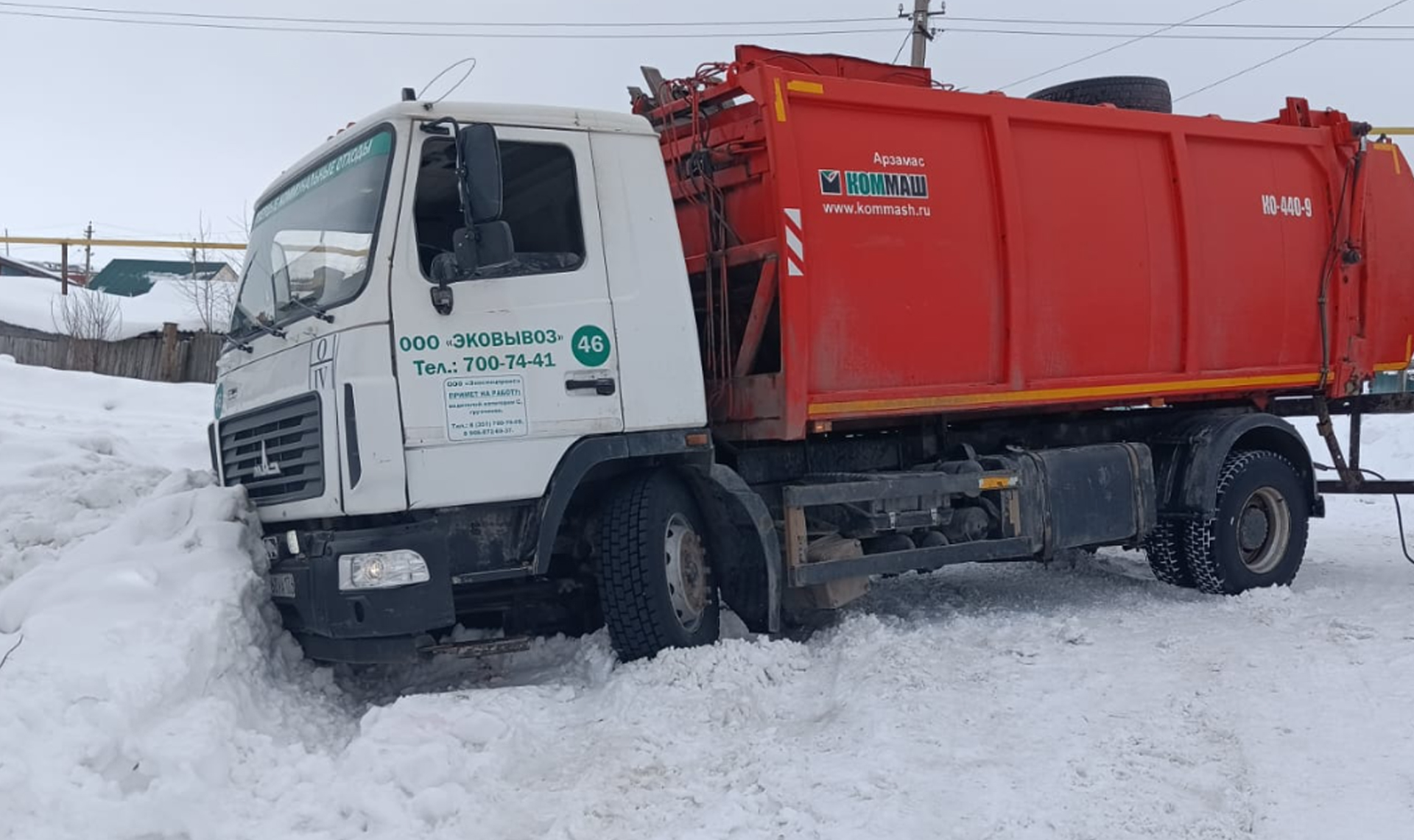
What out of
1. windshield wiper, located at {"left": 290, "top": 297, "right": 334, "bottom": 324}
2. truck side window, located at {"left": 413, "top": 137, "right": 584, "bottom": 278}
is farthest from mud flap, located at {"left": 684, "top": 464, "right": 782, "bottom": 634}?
windshield wiper, located at {"left": 290, "top": 297, "right": 334, "bottom": 324}

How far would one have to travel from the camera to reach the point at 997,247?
6.65 m

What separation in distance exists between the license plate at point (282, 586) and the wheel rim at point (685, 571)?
166cm

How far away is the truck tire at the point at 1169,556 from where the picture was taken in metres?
7.77

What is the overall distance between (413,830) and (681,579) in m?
1.97

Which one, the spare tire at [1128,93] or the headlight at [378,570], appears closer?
the headlight at [378,570]

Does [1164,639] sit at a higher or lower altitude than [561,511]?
lower

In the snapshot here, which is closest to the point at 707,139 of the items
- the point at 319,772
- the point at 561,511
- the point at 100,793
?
the point at 561,511

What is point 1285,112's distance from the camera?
8289 millimetres

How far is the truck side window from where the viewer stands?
5129 mm

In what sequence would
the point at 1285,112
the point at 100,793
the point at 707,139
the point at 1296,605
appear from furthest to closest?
the point at 1285,112 → the point at 1296,605 → the point at 707,139 → the point at 100,793

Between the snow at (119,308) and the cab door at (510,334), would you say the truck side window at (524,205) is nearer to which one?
the cab door at (510,334)

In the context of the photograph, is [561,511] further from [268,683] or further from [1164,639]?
[1164,639]

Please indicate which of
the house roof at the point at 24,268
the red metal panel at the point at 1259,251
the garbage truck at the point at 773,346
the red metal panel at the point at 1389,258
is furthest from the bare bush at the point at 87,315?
the red metal panel at the point at 1389,258

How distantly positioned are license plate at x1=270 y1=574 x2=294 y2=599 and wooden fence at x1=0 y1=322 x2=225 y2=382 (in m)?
13.5
